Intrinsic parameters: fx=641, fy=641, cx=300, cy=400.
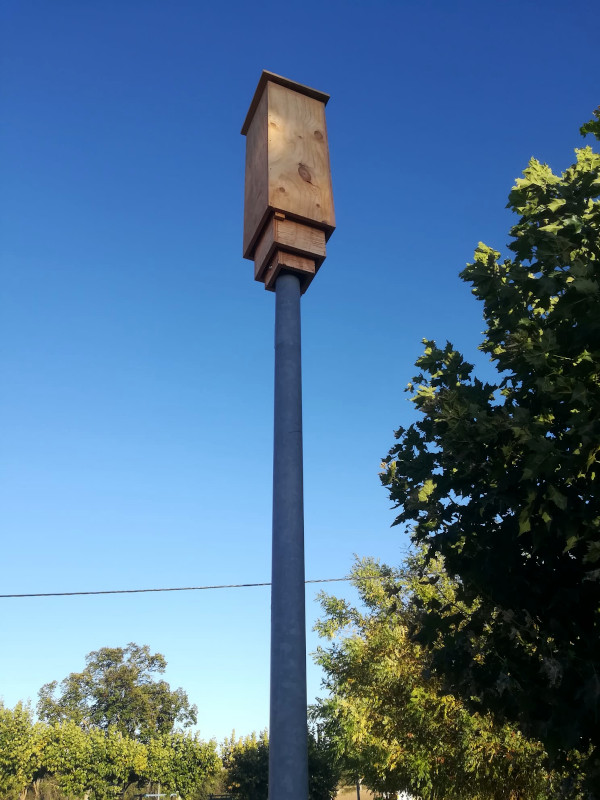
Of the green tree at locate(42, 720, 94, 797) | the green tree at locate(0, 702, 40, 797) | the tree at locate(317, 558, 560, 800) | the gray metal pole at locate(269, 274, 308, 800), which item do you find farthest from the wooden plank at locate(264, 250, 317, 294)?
the green tree at locate(0, 702, 40, 797)

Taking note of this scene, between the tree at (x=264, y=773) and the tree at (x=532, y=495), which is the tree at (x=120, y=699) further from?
the tree at (x=532, y=495)

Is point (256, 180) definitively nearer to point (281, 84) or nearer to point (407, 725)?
point (281, 84)

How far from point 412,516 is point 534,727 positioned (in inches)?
82.6

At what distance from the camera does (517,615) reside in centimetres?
566

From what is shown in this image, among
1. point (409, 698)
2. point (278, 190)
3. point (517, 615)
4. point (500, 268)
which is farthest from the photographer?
point (409, 698)

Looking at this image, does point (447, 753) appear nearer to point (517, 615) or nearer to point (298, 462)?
point (517, 615)

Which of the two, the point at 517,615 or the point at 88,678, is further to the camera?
the point at 88,678

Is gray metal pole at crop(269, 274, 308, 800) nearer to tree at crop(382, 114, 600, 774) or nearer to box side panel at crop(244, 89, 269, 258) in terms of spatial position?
box side panel at crop(244, 89, 269, 258)

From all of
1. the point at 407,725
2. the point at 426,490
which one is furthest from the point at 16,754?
the point at 426,490

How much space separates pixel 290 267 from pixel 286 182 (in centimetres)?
57

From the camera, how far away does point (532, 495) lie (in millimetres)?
4898

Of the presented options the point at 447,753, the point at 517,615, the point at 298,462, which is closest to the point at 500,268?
the point at 517,615

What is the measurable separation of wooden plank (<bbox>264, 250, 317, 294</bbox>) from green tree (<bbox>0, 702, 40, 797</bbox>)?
59.9 meters

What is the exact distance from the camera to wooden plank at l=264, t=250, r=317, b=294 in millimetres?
3413
